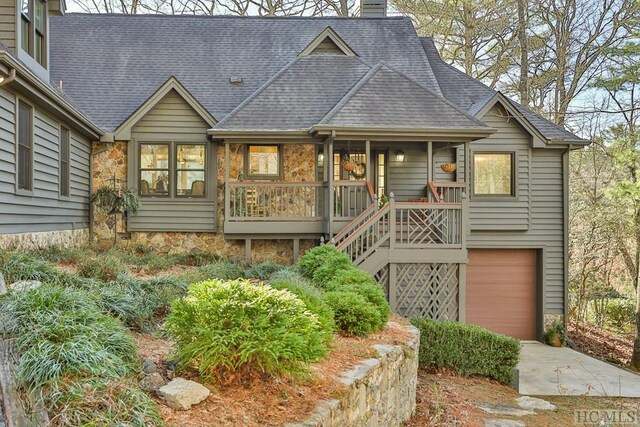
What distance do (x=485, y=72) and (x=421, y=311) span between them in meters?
13.2

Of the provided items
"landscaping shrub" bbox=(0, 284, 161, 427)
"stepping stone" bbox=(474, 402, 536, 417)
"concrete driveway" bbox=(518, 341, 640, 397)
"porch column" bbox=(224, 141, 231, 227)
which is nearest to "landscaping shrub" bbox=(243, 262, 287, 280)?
"porch column" bbox=(224, 141, 231, 227)

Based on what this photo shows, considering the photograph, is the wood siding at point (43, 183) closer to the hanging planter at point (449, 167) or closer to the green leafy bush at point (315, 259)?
the green leafy bush at point (315, 259)

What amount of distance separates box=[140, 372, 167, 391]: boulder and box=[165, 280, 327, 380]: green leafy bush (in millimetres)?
233

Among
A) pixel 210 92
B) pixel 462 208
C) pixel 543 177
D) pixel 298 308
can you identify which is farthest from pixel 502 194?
pixel 298 308

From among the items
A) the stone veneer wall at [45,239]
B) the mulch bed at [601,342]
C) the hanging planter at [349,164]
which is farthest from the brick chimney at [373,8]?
the mulch bed at [601,342]

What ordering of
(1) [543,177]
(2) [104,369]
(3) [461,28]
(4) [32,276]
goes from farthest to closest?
(3) [461,28]
(1) [543,177]
(4) [32,276]
(2) [104,369]

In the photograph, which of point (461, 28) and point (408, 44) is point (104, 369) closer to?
point (408, 44)

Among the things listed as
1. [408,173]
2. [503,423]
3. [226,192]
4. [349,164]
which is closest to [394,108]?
[349,164]

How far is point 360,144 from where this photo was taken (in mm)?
12398

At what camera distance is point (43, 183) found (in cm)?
926

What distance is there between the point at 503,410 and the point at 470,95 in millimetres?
8762

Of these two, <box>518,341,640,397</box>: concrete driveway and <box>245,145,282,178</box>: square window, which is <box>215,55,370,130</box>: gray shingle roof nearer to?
<box>245,145,282,178</box>: square window

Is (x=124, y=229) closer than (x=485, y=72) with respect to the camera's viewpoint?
Yes

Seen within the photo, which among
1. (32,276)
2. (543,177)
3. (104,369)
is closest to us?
(104,369)
